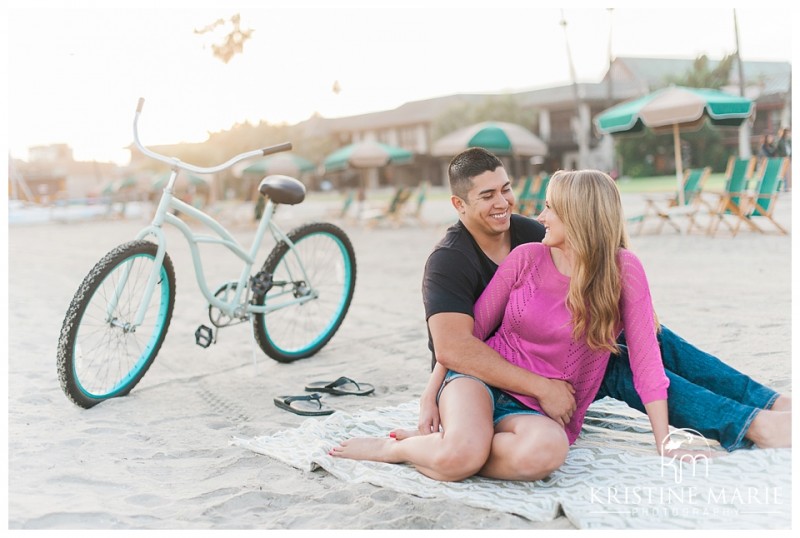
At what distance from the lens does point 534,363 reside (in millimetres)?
2648

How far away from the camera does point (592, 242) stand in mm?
2502

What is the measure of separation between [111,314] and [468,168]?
178 cm

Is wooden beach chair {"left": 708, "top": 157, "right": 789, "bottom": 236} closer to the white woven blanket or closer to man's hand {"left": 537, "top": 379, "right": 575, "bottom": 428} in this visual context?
the white woven blanket

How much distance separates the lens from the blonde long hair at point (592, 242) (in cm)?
250

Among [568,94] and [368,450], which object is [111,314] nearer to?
[368,450]

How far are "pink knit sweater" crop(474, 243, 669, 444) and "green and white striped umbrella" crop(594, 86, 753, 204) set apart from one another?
9.19 meters

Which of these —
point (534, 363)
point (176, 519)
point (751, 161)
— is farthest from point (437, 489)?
point (751, 161)

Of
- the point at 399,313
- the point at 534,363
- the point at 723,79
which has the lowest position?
the point at 399,313

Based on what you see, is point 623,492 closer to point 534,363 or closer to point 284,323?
point 534,363

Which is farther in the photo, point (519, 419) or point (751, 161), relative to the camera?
point (751, 161)

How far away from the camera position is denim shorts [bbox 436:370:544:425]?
262cm

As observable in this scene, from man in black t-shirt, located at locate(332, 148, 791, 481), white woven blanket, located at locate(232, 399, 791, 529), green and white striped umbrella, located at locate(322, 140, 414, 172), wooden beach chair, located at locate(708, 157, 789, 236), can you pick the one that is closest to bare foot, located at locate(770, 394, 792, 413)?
man in black t-shirt, located at locate(332, 148, 791, 481)

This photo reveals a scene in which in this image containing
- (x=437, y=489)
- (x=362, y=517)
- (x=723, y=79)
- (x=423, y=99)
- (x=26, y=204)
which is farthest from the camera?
(x=423, y=99)

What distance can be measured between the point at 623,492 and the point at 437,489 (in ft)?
1.87
